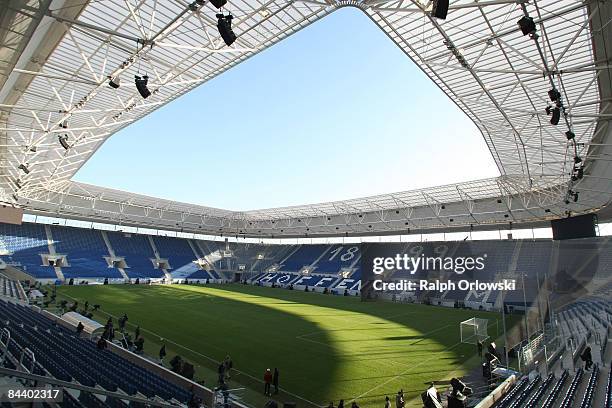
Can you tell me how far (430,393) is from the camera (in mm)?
7859

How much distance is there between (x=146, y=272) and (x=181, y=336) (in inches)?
1336

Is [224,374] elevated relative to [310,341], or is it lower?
elevated

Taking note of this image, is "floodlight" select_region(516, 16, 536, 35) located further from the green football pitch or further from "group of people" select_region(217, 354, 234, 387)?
"group of people" select_region(217, 354, 234, 387)

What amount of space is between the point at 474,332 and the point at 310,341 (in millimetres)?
9297

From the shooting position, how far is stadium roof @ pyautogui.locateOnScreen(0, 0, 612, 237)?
12.8m

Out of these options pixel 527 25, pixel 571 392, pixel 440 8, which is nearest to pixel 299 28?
pixel 440 8

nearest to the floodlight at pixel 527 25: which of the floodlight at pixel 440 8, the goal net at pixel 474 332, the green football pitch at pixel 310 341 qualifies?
the floodlight at pixel 440 8

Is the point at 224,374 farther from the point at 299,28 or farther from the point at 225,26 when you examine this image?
the point at 299,28

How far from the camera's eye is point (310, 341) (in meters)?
20.8

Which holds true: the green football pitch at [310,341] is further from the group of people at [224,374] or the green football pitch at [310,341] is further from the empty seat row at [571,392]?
the empty seat row at [571,392]

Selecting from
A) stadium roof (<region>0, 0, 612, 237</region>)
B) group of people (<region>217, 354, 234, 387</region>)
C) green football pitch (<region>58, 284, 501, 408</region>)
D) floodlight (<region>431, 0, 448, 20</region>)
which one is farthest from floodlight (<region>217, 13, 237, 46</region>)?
green football pitch (<region>58, 284, 501, 408</region>)

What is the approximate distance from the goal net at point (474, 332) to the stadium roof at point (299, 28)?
9677mm

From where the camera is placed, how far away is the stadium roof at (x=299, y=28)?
505 inches

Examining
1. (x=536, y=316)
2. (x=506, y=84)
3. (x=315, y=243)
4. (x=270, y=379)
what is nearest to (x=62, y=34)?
(x=270, y=379)
